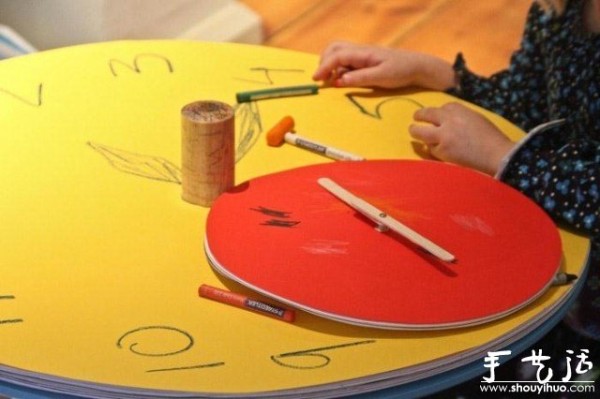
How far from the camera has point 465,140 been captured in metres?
0.86

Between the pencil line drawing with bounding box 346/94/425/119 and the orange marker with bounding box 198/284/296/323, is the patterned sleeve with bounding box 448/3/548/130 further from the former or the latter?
the orange marker with bounding box 198/284/296/323

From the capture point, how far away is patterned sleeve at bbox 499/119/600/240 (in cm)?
79

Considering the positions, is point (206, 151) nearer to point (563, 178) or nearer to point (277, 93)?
point (277, 93)

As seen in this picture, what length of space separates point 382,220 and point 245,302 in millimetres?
133

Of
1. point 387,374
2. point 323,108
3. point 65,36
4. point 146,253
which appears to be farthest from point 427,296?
point 65,36

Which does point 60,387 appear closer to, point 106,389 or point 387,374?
point 106,389

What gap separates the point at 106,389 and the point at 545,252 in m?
0.35

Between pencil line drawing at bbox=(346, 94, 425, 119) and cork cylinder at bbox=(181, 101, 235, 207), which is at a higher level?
pencil line drawing at bbox=(346, 94, 425, 119)

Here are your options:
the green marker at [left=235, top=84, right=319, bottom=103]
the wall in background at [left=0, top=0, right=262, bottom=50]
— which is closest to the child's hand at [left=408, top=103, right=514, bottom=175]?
the green marker at [left=235, top=84, right=319, bottom=103]

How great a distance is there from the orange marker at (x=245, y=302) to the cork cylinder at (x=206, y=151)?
0.13m

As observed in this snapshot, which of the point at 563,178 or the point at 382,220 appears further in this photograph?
the point at 563,178

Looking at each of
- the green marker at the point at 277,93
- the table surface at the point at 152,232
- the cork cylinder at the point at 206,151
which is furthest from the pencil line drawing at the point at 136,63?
the cork cylinder at the point at 206,151

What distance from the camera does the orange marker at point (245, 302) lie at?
640 mm

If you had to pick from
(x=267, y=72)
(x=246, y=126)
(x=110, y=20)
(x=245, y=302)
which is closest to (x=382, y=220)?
(x=245, y=302)
